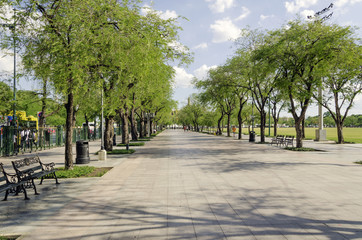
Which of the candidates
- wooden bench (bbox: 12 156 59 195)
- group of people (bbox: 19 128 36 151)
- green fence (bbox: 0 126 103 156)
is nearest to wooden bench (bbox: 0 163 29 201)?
wooden bench (bbox: 12 156 59 195)

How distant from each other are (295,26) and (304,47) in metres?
1.81

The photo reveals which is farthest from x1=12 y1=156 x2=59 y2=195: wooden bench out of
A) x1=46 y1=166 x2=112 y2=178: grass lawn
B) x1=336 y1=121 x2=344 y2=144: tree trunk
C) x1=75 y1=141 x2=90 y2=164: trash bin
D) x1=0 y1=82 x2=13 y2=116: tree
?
x1=336 y1=121 x2=344 y2=144: tree trunk

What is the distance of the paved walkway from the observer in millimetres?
4883

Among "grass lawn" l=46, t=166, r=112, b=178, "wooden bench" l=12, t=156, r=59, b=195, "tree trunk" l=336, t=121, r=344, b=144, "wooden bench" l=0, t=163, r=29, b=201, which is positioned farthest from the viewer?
"tree trunk" l=336, t=121, r=344, b=144

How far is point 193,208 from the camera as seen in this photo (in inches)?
246

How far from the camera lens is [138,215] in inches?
228

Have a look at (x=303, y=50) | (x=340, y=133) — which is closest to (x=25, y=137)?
(x=303, y=50)

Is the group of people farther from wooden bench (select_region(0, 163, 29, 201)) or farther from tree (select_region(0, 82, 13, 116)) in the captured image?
wooden bench (select_region(0, 163, 29, 201))

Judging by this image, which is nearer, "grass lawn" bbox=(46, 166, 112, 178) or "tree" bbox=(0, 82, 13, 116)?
"grass lawn" bbox=(46, 166, 112, 178)

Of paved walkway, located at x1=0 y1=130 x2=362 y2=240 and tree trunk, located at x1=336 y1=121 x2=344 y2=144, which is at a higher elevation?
tree trunk, located at x1=336 y1=121 x2=344 y2=144

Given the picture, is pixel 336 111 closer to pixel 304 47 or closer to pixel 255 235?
pixel 304 47

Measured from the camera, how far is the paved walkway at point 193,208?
4.88m

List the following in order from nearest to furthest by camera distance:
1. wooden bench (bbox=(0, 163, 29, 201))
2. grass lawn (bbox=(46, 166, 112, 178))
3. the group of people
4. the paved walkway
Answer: the paved walkway → wooden bench (bbox=(0, 163, 29, 201)) → grass lawn (bbox=(46, 166, 112, 178)) → the group of people

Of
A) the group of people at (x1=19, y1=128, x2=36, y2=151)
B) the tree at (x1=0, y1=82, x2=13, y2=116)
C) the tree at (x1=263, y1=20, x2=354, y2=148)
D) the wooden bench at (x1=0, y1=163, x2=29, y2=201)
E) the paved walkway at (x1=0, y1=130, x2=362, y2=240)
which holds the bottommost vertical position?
the paved walkway at (x1=0, y1=130, x2=362, y2=240)
